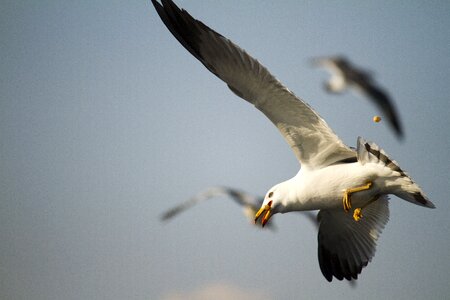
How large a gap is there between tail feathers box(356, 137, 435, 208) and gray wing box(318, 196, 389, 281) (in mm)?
1069

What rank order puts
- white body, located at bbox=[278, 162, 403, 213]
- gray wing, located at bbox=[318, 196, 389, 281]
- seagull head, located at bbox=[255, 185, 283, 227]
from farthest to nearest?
gray wing, located at bbox=[318, 196, 389, 281] < seagull head, located at bbox=[255, 185, 283, 227] < white body, located at bbox=[278, 162, 403, 213]

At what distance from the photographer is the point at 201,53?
5.86 metres

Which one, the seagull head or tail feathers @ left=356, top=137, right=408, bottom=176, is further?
the seagull head

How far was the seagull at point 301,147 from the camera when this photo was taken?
5598 mm

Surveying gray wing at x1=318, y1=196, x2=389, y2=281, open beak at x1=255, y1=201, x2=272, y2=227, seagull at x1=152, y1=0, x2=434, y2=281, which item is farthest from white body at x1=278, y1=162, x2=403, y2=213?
gray wing at x1=318, y1=196, x2=389, y2=281

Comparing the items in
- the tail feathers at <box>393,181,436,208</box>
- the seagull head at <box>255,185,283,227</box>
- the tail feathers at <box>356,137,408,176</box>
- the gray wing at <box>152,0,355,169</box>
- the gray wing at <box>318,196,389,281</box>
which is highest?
the gray wing at <box>152,0,355,169</box>

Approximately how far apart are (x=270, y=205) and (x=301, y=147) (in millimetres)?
682

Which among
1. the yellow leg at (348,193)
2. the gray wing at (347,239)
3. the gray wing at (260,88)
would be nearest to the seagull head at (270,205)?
the gray wing at (260,88)

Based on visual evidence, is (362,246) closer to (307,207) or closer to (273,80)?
(307,207)

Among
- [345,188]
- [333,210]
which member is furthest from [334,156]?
[333,210]

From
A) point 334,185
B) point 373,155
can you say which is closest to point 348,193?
point 334,185

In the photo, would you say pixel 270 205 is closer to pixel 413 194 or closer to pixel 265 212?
A: pixel 265 212

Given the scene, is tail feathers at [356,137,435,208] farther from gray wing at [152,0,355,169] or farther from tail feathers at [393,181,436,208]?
gray wing at [152,0,355,169]

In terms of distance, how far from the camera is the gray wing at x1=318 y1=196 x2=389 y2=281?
6875 millimetres
